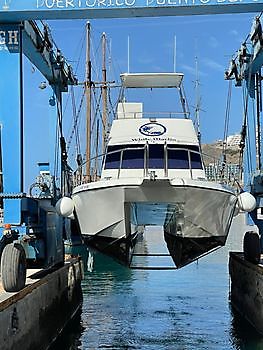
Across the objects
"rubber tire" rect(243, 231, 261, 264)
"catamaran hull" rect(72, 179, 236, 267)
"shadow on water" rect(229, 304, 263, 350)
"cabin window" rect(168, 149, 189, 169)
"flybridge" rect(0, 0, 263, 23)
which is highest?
"flybridge" rect(0, 0, 263, 23)

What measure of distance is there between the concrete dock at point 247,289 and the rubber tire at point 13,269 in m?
4.86

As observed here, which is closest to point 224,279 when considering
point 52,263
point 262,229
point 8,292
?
point 262,229

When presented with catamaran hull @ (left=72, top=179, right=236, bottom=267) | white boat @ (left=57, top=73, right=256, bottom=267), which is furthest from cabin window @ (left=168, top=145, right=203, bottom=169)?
catamaran hull @ (left=72, top=179, right=236, bottom=267)

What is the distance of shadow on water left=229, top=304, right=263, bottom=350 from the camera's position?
12.0 m

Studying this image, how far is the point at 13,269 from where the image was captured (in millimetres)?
A: 9586

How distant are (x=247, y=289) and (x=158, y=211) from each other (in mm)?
3049

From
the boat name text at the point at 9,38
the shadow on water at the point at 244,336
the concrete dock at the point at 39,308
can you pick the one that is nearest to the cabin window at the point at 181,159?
the concrete dock at the point at 39,308

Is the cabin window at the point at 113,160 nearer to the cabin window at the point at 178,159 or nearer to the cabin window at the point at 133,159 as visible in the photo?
the cabin window at the point at 133,159

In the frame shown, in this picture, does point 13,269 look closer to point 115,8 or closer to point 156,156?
point 156,156

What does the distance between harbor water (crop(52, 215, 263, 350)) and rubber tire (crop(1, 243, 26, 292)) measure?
2853mm

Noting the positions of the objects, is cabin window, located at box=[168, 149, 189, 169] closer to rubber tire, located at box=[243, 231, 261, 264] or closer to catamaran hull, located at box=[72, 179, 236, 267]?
catamaran hull, located at box=[72, 179, 236, 267]

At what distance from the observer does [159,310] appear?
51.8ft

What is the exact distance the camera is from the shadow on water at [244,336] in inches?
472

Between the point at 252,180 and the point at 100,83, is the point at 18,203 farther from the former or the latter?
the point at 100,83
